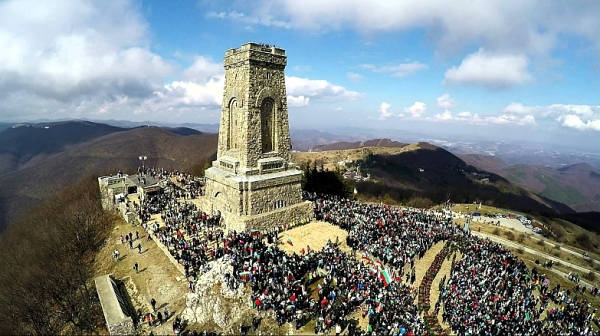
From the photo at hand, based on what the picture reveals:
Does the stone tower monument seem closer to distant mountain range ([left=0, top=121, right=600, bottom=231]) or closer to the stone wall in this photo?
the stone wall

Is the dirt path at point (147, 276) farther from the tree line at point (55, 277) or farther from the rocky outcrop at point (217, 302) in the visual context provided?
the tree line at point (55, 277)

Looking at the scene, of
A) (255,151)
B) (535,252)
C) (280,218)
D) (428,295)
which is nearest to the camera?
(428,295)

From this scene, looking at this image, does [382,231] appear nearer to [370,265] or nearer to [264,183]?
[370,265]

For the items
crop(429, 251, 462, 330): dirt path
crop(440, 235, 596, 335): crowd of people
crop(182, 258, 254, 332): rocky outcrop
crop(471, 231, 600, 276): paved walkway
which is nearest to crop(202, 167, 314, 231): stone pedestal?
crop(182, 258, 254, 332): rocky outcrop

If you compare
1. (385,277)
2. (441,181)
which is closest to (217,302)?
(385,277)

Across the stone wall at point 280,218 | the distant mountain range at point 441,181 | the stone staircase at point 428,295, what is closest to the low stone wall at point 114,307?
the stone wall at point 280,218

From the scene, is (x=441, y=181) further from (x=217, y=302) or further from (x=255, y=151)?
(x=217, y=302)
